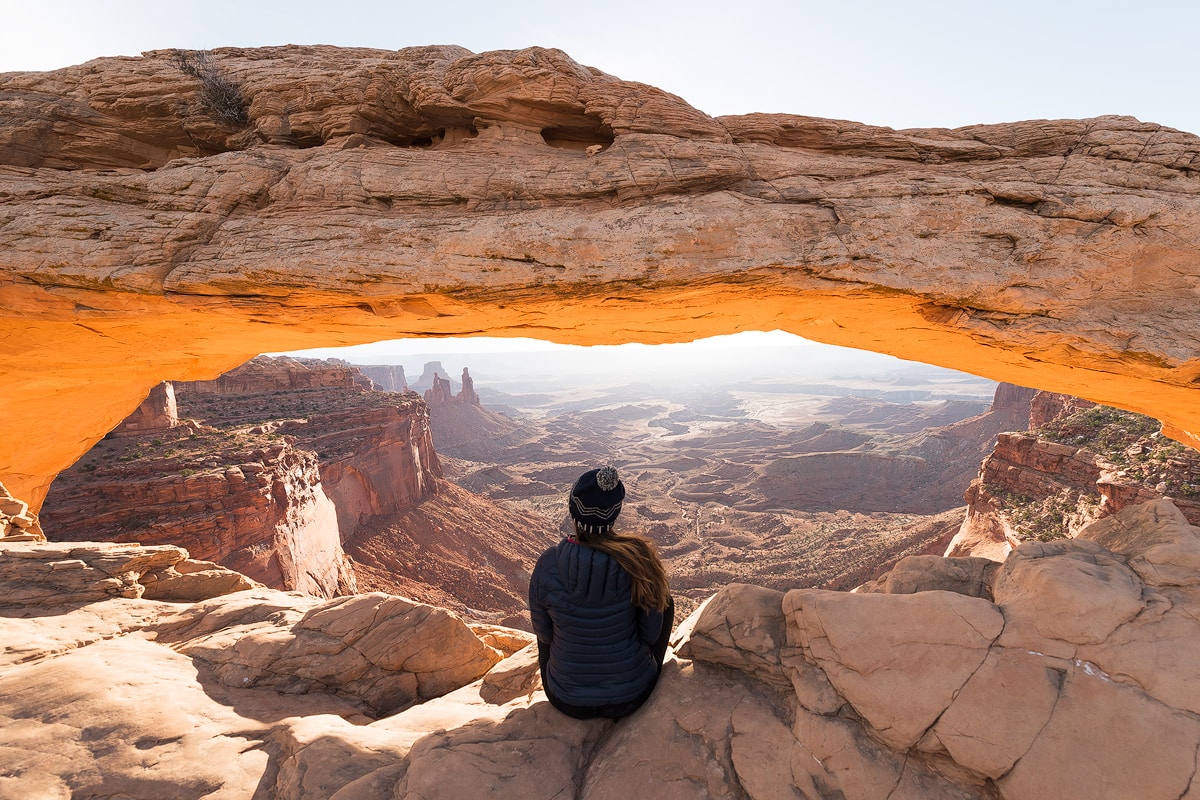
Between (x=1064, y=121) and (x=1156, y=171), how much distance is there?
1235 mm

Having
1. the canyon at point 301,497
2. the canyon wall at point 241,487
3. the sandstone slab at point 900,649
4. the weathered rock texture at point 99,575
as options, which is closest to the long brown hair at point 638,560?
the sandstone slab at point 900,649

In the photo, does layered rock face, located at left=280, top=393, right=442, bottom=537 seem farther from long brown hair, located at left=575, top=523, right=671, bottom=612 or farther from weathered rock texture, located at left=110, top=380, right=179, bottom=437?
long brown hair, located at left=575, top=523, right=671, bottom=612

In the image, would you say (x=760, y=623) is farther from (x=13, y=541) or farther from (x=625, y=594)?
(x=13, y=541)

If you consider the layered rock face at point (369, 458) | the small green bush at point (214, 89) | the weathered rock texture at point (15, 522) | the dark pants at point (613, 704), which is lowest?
the layered rock face at point (369, 458)

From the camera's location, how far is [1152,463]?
1839 centimetres

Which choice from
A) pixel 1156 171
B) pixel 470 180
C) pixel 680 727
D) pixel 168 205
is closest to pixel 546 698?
pixel 680 727

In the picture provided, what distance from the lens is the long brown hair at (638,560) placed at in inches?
137

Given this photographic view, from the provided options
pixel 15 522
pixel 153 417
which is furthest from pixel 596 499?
pixel 153 417

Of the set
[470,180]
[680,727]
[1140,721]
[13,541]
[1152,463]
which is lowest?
[1152,463]

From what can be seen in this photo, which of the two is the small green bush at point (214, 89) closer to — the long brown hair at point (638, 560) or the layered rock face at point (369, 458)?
the long brown hair at point (638, 560)

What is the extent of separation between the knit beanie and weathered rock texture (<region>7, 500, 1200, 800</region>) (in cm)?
169

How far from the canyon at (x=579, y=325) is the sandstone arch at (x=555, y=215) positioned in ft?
0.16

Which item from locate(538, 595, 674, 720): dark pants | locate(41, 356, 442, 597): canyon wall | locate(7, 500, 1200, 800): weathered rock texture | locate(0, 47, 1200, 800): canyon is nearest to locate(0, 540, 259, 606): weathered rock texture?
locate(0, 47, 1200, 800): canyon

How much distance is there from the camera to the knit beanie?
353 centimetres
